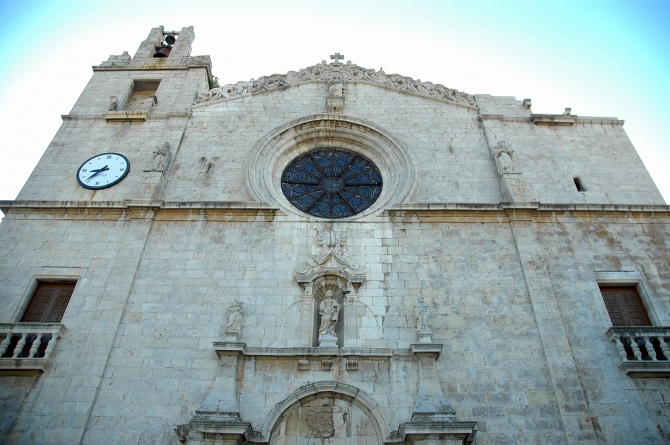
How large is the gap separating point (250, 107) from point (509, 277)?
8.56m

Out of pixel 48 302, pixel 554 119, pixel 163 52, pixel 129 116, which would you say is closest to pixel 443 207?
pixel 554 119

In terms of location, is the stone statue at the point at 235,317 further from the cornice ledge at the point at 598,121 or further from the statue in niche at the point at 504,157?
the cornice ledge at the point at 598,121

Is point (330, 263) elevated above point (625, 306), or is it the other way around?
point (330, 263)

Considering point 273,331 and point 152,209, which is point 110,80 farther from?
point 273,331

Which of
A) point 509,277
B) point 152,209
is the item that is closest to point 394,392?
point 509,277

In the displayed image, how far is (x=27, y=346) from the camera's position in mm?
10586

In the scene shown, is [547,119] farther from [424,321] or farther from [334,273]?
[334,273]

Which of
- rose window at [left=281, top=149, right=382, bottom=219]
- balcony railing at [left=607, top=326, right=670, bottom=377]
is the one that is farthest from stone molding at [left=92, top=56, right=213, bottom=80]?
balcony railing at [left=607, top=326, right=670, bottom=377]

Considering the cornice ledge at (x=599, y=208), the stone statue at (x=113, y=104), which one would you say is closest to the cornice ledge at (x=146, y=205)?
the stone statue at (x=113, y=104)

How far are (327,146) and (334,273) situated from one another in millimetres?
4647

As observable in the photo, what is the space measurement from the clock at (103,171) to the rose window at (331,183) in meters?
4.20

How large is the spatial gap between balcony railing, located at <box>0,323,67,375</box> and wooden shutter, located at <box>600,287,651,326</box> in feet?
36.9

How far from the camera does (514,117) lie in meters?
15.2

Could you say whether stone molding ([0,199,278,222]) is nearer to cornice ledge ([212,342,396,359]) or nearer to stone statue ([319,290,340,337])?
stone statue ([319,290,340,337])
